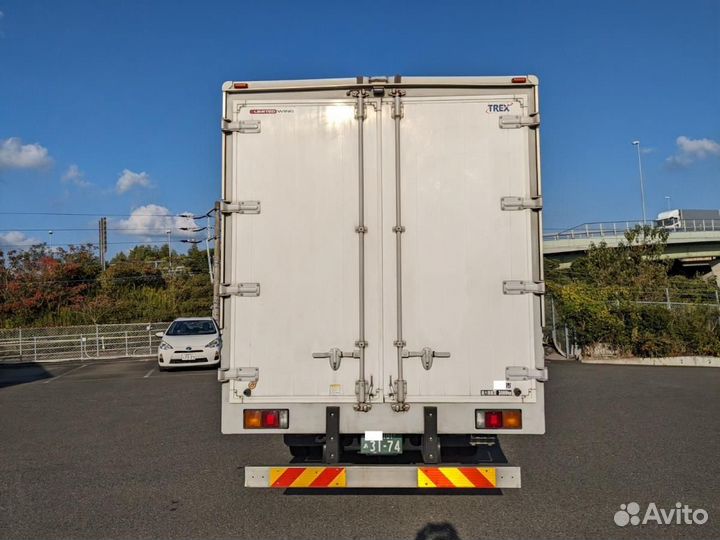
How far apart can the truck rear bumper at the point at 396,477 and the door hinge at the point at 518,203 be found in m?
1.96

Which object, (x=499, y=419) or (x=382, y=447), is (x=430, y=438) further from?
(x=499, y=419)

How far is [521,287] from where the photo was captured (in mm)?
4996

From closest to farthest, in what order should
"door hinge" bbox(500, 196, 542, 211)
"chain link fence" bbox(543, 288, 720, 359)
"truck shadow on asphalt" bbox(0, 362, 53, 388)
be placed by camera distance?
"door hinge" bbox(500, 196, 542, 211), "truck shadow on asphalt" bbox(0, 362, 53, 388), "chain link fence" bbox(543, 288, 720, 359)

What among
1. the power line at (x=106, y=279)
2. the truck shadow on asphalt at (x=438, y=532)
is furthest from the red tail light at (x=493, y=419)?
the power line at (x=106, y=279)

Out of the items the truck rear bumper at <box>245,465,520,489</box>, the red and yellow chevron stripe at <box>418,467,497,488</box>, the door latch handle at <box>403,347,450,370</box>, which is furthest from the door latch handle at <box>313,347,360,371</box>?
the red and yellow chevron stripe at <box>418,467,497,488</box>

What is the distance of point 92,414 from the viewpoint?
10.6m

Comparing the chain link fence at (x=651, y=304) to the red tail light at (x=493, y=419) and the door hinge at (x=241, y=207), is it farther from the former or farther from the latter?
the door hinge at (x=241, y=207)

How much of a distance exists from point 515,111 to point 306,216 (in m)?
1.84

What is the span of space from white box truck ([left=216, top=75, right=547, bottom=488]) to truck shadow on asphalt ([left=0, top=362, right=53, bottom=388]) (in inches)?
526

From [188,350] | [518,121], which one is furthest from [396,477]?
[188,350]

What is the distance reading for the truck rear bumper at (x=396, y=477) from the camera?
4.74 m

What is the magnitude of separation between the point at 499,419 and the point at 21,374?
18067mm

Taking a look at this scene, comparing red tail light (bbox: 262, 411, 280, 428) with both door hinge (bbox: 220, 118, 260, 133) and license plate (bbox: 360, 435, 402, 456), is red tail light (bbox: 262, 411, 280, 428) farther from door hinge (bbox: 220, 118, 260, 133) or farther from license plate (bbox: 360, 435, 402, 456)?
door hinge (bbox: 220, 118, 260, 133)

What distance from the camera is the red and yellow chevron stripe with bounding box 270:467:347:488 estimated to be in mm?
4770
